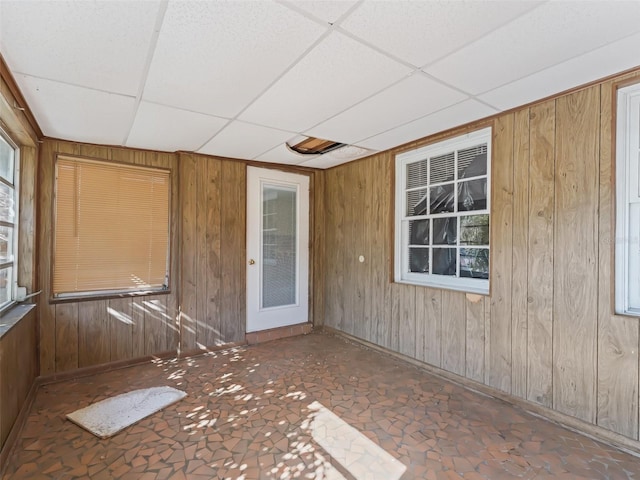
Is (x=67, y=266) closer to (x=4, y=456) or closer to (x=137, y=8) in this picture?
(x=4, y=456)

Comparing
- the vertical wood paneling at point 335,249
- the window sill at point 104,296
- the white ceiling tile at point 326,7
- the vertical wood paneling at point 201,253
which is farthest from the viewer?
the vertical wood paneling at point 335,249

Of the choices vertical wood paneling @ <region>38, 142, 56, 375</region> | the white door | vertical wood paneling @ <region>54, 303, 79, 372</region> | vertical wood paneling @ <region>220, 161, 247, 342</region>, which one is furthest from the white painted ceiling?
vertical wood paneling @ <region>54, 303, 79, 372</region>

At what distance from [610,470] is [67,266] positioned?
4600 mm

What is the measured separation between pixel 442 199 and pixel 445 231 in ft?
1.10

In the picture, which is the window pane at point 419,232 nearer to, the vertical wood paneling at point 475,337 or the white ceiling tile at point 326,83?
the vertical wood paneling at point 475,337

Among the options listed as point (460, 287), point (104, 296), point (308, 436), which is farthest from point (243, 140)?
point (308, 436)

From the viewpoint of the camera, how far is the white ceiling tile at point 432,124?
2623 millimetres

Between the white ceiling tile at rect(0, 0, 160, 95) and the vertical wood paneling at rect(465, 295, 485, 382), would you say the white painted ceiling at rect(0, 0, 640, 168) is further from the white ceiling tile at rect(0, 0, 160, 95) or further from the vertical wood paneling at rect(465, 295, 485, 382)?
the vertical wood paneling at rect(465, 295, 485, 382)

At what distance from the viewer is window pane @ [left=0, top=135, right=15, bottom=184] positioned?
8.04ft

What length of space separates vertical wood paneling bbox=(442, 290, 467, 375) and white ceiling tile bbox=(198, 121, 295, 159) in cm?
226

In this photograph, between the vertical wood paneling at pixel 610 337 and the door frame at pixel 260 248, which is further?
the door frame at pixel 260 248

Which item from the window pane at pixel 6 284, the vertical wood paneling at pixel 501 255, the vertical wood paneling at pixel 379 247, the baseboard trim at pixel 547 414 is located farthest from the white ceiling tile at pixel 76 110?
the baseboard trim at pixel 547 414

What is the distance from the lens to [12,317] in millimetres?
2320

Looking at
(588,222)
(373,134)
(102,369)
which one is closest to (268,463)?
(102,369)
